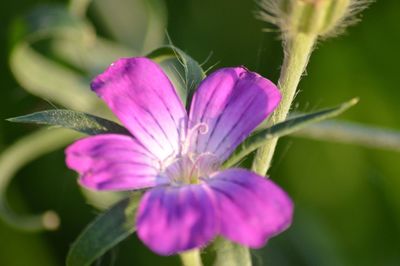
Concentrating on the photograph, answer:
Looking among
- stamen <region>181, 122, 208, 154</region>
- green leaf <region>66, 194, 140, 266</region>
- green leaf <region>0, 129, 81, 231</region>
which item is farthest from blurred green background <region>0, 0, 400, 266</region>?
green leaf <region>66, 194, 140, 266</region>

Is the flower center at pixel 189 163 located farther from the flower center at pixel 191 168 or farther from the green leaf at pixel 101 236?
the green leaf at pixel 101 236

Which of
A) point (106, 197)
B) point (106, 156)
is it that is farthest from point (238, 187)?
point (106, 197)

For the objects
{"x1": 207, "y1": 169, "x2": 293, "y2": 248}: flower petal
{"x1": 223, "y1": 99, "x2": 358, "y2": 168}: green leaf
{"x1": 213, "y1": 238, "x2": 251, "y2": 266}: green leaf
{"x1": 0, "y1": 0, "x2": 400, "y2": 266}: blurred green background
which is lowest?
{"x1": 0, "y1": 0, "x2": 400, "y2": 266}: blurred green background

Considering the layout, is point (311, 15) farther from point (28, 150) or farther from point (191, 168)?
point (28, 150)

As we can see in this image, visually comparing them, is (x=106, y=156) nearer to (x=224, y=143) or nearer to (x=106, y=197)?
(x=224, y=143)

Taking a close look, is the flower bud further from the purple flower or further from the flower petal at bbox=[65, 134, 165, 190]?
the flower petal at bbox=[65, 134, 165, 190]

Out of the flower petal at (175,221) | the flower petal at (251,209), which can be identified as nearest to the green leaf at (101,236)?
the flower petal at (175,221)

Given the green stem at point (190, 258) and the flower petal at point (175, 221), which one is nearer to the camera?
the flower petal at point (175, 221)
